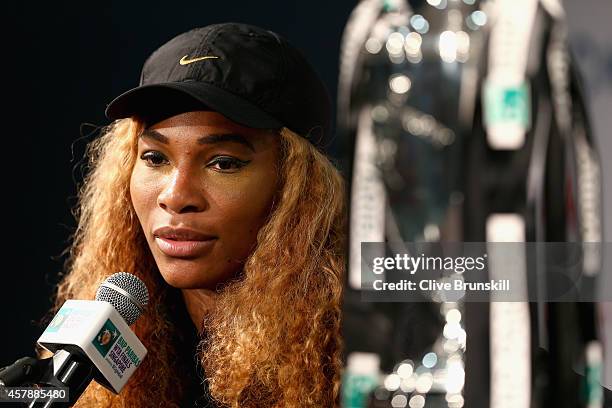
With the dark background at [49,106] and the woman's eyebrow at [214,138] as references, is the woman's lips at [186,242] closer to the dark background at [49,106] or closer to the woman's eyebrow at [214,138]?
the woman's eyebrow at [214,138]

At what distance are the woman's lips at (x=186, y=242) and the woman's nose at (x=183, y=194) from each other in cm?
3

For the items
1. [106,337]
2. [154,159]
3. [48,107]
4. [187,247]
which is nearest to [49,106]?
[48,107]

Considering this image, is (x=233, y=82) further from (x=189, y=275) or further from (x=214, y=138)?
(x=189, y=275)

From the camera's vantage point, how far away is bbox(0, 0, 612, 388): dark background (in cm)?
150

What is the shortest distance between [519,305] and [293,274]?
336 millimetres

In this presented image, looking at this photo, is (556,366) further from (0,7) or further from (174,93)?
(0,7)

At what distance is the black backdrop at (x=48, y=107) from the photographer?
4.92 ft

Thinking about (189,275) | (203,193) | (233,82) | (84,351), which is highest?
(233,82)

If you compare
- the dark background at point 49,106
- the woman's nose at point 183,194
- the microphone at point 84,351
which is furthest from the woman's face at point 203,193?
the dark background at point 49,106

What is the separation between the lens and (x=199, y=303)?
1236mm

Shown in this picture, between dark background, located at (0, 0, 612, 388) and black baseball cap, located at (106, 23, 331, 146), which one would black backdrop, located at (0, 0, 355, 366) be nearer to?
dark background, located at (0, 0, 612, 388)

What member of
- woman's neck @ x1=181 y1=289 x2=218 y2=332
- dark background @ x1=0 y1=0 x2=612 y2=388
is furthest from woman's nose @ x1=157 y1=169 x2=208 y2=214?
dark background @ x1=0 y1=0 x2=612 y2=388

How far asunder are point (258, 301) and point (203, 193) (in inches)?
6.1

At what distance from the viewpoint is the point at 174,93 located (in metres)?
1.16
